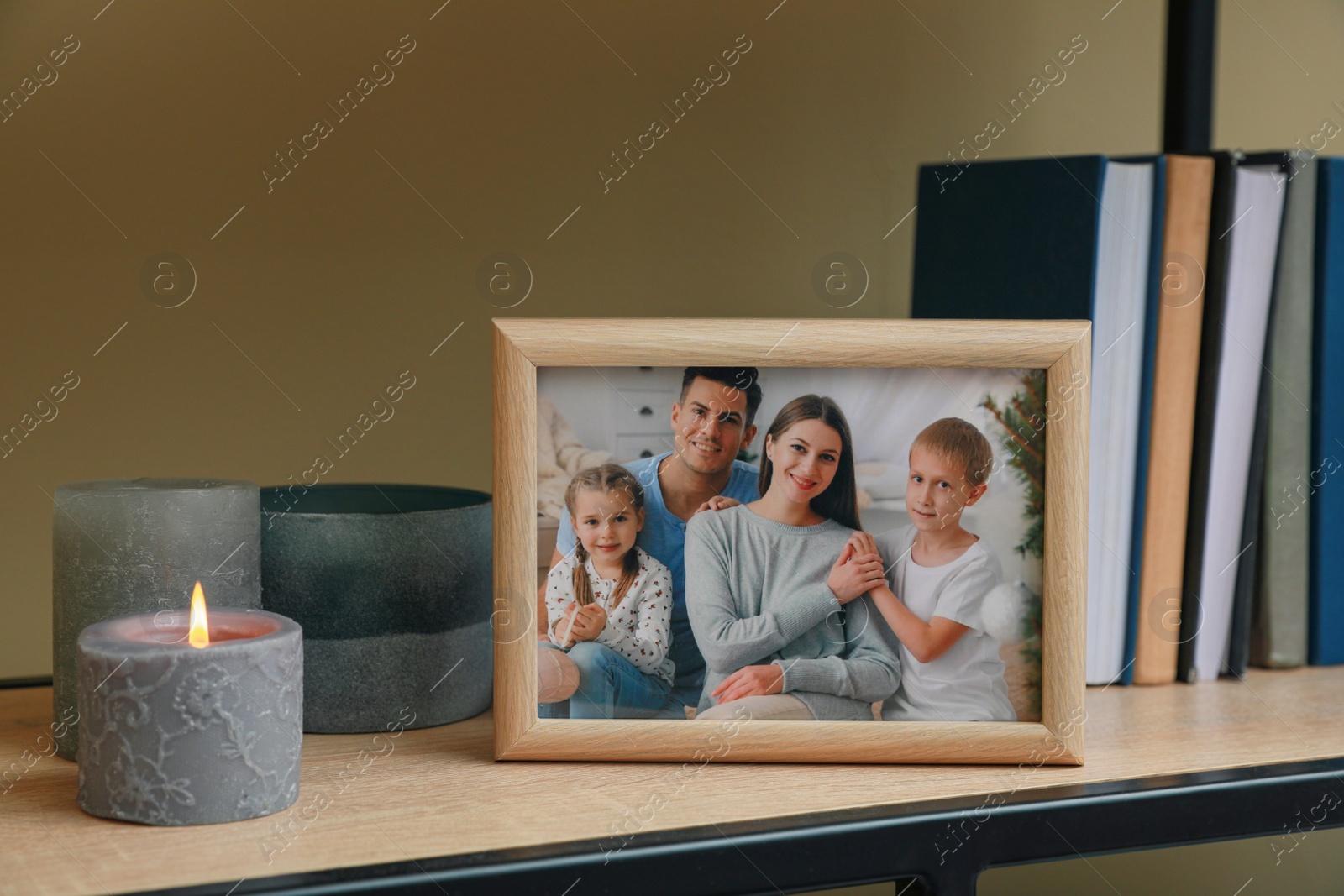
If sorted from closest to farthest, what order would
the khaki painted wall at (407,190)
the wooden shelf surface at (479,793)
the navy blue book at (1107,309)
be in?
1. the wooden shelf surface at (479,793)
2. the navy blue book at (1107,309)
3. the khaki painted wall at (407,190)

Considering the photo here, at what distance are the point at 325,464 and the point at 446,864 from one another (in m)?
0.45

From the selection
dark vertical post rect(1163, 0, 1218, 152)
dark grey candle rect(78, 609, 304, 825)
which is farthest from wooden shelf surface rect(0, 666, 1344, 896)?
dark vertical post rect(1163, 0, 1218, 152)

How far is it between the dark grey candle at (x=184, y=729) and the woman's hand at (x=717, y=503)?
0.63 ft

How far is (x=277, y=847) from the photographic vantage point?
0.44 meters

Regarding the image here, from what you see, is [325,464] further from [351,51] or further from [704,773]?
[704,773]

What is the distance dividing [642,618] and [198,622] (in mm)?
193

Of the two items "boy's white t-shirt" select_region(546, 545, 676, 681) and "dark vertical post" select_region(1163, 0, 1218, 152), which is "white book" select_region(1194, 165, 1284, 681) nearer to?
"dark vertical post" select_region(1163, 0, 1218, 152)

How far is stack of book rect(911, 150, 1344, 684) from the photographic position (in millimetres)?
649

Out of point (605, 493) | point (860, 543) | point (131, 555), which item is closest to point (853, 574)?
point (860, 543)

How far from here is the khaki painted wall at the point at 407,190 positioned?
2.45 ft

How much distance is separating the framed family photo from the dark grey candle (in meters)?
0.10

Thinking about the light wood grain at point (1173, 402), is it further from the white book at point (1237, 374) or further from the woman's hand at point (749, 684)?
the woman's hand at point (749, 684)

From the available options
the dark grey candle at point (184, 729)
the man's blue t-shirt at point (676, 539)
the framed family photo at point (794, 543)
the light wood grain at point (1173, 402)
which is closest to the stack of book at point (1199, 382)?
the light wood grain at point (1173, 402)

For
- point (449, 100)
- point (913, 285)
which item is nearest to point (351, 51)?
point (449, 100)
